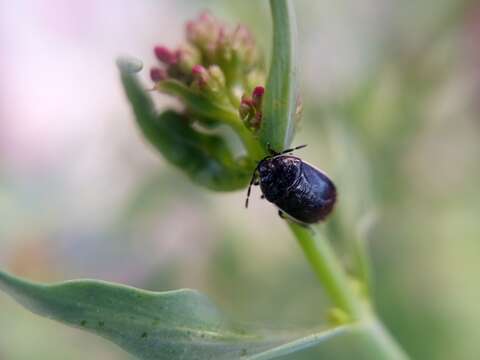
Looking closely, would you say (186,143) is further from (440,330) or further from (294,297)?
(440,330)

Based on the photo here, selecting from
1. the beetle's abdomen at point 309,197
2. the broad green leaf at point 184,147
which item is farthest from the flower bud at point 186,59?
the beetle's abdomen at point 309,197

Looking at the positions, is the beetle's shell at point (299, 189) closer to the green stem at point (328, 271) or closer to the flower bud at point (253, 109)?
the green stem at point (328, 271)

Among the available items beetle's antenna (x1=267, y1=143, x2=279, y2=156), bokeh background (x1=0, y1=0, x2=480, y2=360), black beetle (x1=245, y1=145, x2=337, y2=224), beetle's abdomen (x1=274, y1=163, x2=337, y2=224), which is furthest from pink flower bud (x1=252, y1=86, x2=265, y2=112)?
bokeh background (x1=0, y1=0, x2=480, y2=360)

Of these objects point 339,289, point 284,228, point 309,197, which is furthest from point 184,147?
point 284,228

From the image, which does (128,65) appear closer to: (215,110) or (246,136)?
(215,110)

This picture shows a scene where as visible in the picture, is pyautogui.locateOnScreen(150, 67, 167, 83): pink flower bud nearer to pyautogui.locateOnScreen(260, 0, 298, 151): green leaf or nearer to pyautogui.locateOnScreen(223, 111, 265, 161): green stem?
pyautogui.locateOnScreen(223, 111, 265, 161): green stem

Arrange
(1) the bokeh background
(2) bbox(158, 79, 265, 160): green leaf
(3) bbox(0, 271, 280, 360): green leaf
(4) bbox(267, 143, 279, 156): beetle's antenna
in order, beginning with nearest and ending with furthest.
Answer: (3) bbox(0, 271, 280, 360): green leaf < (4) bbox(267, 143, 279, 156): beetle's antenna < (2) bbox(158, 79, 265, 160): green leaf < (1) the bokeh background

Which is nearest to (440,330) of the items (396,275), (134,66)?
(396,275)
